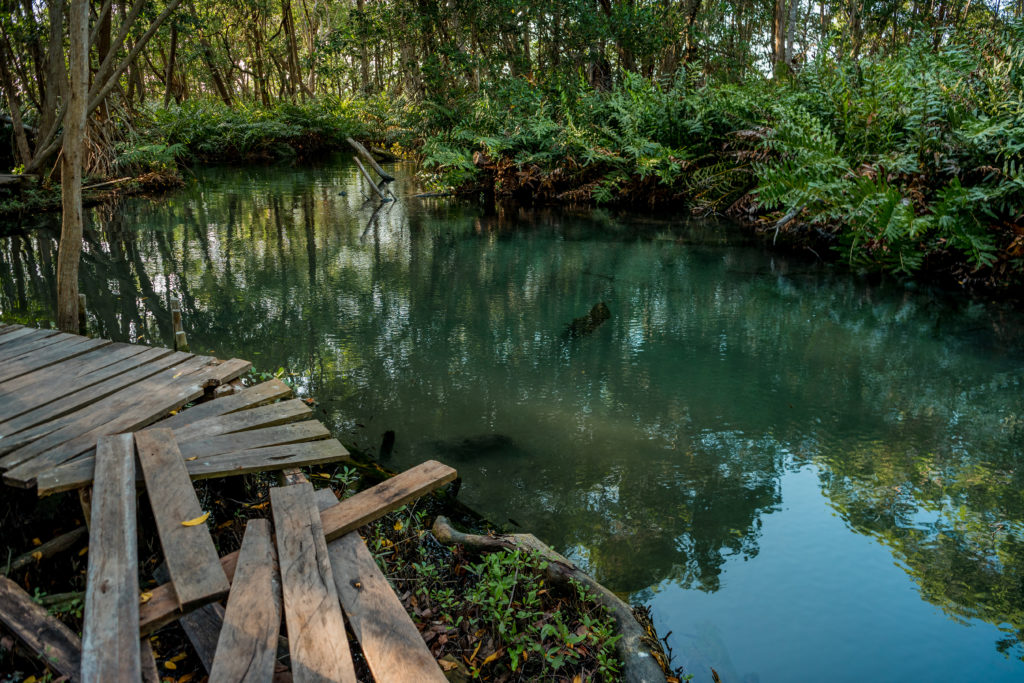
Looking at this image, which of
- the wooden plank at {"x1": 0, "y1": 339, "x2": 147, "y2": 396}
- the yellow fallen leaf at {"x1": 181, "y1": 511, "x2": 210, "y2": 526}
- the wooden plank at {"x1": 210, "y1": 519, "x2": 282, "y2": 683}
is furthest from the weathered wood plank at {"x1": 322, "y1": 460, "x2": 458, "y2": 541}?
the wooden plank at {"x1": 0, "y1": 339, "x2": 147, "y2": 396}

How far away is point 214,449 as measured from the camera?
118 inches

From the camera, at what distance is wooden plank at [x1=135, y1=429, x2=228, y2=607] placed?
7.14 feet

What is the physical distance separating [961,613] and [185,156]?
21.0 m

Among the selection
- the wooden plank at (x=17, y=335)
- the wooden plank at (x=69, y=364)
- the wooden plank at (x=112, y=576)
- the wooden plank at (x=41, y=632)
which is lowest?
the wooden plank at (x=41, y=632)

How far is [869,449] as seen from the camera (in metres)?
4.31

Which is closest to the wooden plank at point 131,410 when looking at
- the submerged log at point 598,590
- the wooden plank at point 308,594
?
the wooden plank at point 308,594

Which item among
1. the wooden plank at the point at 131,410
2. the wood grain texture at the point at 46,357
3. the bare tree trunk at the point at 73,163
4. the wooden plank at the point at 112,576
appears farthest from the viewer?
the bare tree trunk at the point at 73,163

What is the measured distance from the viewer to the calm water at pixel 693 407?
9.93 ft

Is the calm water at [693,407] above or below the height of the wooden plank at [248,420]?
below

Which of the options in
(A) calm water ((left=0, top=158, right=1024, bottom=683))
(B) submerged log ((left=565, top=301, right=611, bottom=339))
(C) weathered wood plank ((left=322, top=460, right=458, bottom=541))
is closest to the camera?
(C) weathered wood plank ((left=322, top=460, right=458, bottom=541))

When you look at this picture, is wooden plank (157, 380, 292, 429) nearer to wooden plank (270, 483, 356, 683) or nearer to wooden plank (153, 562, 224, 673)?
wooden plank (270, 483, 356, 683)

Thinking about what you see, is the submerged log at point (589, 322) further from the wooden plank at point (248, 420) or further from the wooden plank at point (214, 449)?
the wooden plank at point (214, 449)

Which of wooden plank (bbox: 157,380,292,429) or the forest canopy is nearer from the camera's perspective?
wooden plank (bbox: 157,380,292,429)

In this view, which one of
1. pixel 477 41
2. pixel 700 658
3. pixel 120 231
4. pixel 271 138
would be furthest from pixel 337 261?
pixel 271 138
